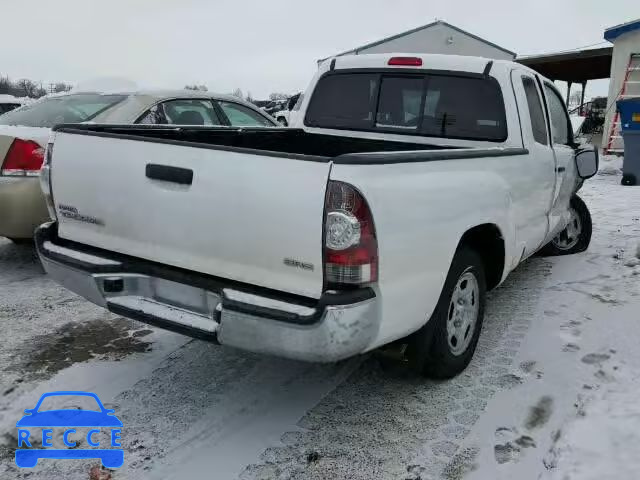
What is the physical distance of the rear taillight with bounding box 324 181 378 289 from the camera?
2.35 meters

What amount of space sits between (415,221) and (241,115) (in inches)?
180

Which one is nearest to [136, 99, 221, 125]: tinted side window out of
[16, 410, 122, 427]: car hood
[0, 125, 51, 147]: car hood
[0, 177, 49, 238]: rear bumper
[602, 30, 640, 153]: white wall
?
[0, 125, 51, 147]: car hood

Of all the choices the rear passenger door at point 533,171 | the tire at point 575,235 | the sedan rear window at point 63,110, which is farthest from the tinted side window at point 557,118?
the sedan rear window at point 63,110

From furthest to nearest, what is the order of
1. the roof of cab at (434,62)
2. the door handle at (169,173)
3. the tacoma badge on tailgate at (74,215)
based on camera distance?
the roof of cab at (434,62), the tacoma badge on tailgate at (74,215), the door handle at (169,173)

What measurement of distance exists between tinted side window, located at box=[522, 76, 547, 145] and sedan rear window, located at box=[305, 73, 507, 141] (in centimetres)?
40

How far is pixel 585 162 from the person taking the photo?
5168mm

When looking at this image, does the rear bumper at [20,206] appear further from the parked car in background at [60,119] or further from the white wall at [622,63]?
the white wall at [622,63]

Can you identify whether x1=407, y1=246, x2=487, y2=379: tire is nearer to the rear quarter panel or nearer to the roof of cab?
A: the rear quarter panel

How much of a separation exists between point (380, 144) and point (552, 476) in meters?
2.71

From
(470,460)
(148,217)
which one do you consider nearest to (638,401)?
(470,460)

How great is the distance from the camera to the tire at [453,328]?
3.08 m

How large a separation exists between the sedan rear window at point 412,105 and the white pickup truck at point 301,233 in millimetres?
26

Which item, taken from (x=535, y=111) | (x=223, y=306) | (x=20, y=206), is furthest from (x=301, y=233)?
(x=20, y=206)

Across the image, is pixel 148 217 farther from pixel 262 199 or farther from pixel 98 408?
pixel 98 408
